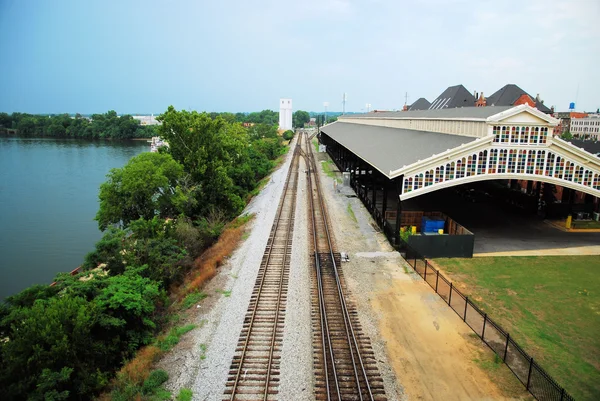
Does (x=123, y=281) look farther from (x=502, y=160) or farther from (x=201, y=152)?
(x=201, y=152)

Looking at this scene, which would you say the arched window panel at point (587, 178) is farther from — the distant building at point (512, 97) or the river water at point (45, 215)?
the distant building at point (512, 97)

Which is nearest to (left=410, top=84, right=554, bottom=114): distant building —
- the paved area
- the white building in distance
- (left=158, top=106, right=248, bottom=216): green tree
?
the paved area

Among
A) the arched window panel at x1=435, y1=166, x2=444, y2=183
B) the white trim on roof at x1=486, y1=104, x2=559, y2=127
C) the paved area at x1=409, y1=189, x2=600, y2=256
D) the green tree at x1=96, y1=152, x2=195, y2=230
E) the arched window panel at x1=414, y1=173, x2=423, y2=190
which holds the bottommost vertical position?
the paved area at x1=409, y1=189, x2=600, y2=256

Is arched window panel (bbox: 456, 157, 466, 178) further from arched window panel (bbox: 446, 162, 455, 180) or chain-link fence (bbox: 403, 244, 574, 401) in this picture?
chain-link fence (bbox: 403, 244, 574, 401)

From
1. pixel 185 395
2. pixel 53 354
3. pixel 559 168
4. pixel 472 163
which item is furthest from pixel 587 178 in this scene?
pixel 53 354

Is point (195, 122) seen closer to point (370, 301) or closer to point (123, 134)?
point (370, 301)

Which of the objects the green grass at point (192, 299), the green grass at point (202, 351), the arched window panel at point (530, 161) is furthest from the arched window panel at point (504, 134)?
the green grass at point (202, 351)
